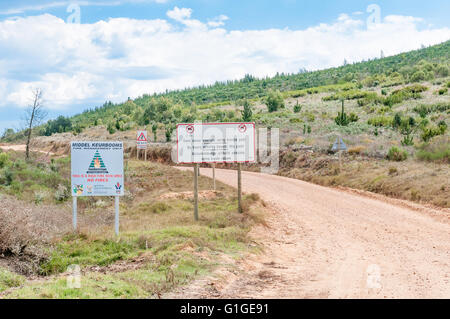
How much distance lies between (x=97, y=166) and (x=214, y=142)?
4027 mm

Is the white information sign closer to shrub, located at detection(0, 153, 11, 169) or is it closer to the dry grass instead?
the dry grass

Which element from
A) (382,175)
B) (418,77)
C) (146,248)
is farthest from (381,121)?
(146,248)

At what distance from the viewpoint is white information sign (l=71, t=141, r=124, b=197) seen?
11.2m

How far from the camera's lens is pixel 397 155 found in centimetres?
2405

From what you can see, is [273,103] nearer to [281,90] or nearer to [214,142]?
[281,90]

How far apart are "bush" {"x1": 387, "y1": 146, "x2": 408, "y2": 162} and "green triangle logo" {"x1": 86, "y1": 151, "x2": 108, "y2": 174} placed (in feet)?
56.5

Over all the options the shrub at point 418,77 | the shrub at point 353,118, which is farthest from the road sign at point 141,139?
the shrub at point 418,77

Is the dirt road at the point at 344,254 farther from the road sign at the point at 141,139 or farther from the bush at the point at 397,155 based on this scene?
the road sign at the point at 141,139

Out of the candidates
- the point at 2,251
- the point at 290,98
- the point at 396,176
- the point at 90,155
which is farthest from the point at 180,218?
the point at 290,98

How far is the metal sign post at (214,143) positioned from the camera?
13.9m

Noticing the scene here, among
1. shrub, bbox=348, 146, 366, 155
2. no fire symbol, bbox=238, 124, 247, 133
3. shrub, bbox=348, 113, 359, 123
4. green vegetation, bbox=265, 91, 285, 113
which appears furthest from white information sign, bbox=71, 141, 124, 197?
green vegetation, bbox=265, 91, 285, 113

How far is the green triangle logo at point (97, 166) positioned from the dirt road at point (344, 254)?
4127 millimetres

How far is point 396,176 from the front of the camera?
20109 millimetres

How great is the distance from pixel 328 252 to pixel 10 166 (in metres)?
19.8
